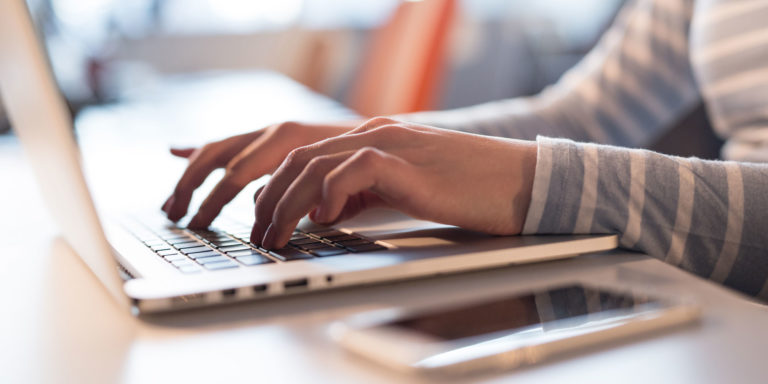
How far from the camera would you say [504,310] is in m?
0.38

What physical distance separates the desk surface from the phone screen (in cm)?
2

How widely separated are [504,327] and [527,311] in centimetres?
3

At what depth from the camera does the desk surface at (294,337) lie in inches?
13.2

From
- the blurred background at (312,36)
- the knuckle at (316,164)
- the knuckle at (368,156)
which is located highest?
the knuckle at (368,156)

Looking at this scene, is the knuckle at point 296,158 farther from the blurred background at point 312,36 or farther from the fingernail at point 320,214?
the blurred background at point 312,36

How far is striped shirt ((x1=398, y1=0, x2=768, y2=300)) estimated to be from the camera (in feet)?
1.76

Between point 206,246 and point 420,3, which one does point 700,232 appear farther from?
point 420,3

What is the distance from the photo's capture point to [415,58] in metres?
1.68

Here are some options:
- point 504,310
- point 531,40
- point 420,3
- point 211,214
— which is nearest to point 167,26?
point 531,40

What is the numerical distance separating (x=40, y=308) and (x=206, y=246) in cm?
13

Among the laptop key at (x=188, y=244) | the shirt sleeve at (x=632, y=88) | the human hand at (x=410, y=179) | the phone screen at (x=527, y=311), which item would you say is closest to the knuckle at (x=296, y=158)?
the human hand at (x=410, y=179)

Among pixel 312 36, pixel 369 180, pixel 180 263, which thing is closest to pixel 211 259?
pixel 180 263

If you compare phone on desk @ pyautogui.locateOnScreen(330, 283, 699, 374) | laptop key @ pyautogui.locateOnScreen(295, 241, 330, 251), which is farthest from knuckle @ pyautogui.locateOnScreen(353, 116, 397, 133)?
phone on desk @ pyautogui.locateOnScreen(330, 283, 699, 374)

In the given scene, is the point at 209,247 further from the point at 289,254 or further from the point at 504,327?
the point at 504,327
